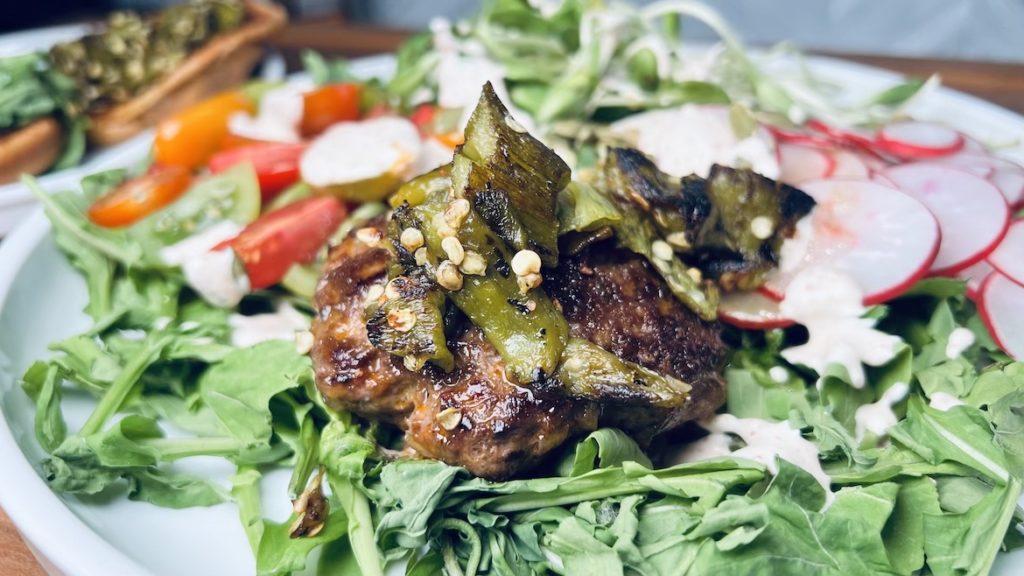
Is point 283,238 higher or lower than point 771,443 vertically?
higher

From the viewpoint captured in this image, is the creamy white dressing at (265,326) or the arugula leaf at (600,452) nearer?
the arugula leaf at (600,452)

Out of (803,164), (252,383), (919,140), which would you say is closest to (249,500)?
(252,383)

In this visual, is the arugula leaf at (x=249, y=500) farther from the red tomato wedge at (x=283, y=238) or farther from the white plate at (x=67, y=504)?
the red tomato wedge at (x=283, y=238)

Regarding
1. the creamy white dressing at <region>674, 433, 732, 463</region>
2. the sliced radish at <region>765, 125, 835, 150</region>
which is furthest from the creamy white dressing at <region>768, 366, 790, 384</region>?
the sliced radish at <region>765, 125, 835, 150</region>

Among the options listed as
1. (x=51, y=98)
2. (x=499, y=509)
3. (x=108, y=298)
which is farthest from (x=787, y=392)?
(x=51, y=98)

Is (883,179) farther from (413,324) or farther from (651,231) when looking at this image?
(413,324)

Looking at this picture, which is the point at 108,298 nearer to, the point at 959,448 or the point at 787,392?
the point at 787,392

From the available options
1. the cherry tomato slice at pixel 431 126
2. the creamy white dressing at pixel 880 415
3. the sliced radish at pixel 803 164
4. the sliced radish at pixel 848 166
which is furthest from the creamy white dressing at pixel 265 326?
the sliced radish at pixel 848 166
